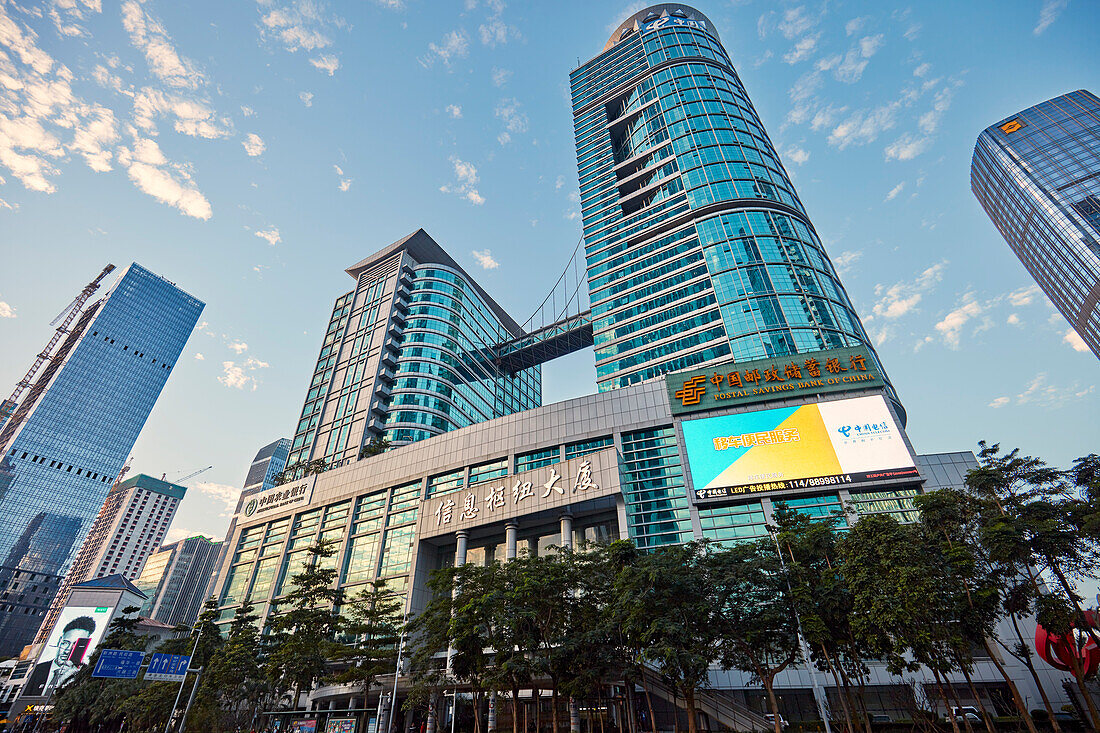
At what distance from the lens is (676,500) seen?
45.2 meters

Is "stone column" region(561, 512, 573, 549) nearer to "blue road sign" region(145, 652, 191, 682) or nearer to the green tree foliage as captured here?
the green tree foliage

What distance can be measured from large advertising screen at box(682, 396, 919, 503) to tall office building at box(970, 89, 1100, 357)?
304ft

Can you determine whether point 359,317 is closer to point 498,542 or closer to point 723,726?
point 498,542

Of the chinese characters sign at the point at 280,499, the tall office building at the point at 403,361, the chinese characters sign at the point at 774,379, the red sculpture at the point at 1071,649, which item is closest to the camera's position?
the red sculpture at the point at 1071,649

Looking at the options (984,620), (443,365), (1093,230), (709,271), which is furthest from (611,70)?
(984,620)

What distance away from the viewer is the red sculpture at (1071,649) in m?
24.4

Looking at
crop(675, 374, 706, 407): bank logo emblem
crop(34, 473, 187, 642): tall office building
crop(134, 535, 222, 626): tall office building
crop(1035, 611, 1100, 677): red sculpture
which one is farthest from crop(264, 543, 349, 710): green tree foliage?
crop(34, 473, 187, 642): tall office building

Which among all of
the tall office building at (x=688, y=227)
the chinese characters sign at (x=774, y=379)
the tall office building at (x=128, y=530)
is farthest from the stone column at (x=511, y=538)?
the tall office building at (x=128, y=530)

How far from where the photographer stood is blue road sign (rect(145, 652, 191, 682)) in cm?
3397

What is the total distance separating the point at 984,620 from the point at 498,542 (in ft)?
126

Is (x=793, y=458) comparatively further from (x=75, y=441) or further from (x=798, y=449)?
(x=75, y=441)

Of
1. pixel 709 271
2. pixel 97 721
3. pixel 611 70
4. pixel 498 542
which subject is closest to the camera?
pixel 97 721

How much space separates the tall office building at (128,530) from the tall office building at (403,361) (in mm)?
137649

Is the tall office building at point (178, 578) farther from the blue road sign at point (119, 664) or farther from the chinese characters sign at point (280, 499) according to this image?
the blue road sign at point (119, 664)
